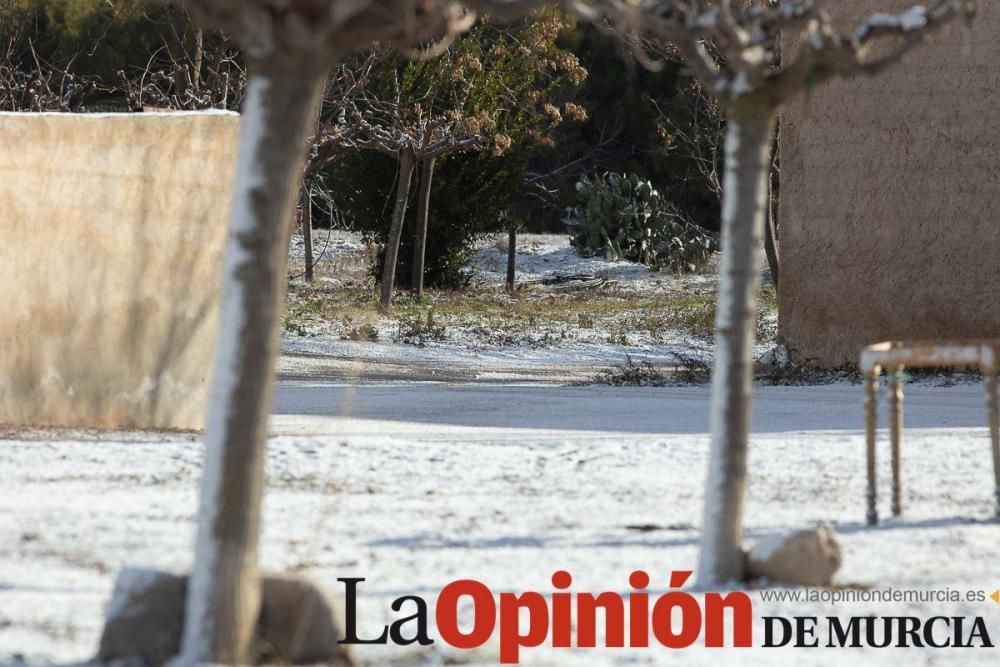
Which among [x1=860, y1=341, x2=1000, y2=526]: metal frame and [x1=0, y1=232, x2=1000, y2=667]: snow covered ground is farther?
[x1=860, y1=341, x2=1000, y2=526]: metal frame

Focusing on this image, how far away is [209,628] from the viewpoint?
3590 mm

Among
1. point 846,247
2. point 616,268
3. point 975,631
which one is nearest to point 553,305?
point 616,268

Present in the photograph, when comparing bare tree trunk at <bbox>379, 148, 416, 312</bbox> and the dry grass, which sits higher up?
bare tree trunk at <bbox>379, 148, 416, 312</bbox>

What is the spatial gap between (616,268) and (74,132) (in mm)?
20016

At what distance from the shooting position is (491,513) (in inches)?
229

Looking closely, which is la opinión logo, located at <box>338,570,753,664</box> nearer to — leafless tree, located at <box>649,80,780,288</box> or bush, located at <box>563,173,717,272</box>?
leafless tree, located at <box>649,80,780,288</box>

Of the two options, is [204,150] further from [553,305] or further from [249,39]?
[553,305]

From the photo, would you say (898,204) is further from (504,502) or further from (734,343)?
(734,343)

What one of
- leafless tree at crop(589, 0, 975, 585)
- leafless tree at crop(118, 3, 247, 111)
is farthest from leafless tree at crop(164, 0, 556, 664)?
leafless tree at crop(118, 3, 247, 111)

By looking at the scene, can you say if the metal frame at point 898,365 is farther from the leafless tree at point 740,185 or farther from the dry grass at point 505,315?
the dry grass at point 505,315

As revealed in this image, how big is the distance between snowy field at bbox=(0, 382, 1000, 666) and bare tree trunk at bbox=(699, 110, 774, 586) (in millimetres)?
215

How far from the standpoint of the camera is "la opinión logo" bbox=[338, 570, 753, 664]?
13.2ft

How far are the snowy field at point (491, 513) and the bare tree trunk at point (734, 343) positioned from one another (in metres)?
0.21

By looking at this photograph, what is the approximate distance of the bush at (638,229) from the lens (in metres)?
27.8
